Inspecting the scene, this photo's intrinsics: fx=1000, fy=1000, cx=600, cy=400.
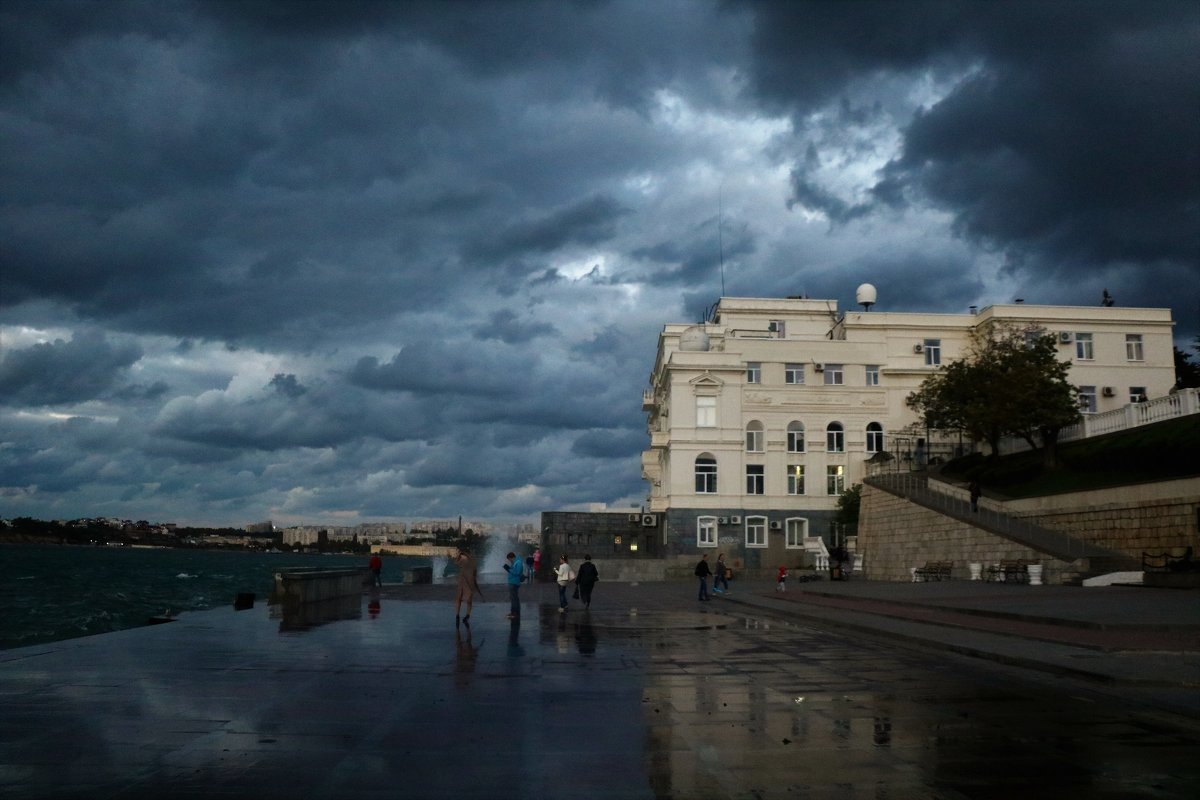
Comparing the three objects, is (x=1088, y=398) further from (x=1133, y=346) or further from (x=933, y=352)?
(x=933, y=352)

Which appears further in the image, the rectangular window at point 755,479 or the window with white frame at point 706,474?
the rectangular window at point 755,479

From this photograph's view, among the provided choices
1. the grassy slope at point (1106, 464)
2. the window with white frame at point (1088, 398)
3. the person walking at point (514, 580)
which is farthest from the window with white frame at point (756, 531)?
the person walking at point (514, 580)

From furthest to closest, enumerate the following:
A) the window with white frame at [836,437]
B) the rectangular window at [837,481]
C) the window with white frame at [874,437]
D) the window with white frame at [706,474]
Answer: the window with white frame at [874,437] → the window with white frame at [836,437] → the rectangular window at [837,481] → the window with white frame at [706,474]

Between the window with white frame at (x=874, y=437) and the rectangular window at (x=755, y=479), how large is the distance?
23.7 ft

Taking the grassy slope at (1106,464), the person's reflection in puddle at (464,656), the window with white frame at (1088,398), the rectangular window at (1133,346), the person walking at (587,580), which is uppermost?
the rectangular window at (1133,346)

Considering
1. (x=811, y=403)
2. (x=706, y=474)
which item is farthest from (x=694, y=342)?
(x=706, y=474)

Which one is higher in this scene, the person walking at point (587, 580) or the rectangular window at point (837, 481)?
the rectangular window at point (837, 481)

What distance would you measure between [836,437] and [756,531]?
8.21 m

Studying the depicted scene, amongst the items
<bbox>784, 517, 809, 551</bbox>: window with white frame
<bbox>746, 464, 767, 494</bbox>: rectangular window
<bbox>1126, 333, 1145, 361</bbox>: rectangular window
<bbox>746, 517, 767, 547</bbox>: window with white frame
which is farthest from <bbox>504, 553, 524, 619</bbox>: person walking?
<bbox>1126, 333, 1145, 361</bbox>: rectangular window

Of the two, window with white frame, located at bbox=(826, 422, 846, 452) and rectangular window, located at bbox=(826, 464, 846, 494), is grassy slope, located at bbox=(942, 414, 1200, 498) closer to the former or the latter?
rectangular window, located at bbox=(826, 464, 846, 494)

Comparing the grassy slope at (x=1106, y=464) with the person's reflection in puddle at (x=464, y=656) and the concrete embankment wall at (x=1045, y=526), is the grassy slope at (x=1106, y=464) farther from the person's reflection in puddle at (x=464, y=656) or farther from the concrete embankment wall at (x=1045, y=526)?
the person's reflection in puddle at (x=464, y=656)

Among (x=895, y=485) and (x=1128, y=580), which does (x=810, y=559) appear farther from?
(x=1128, y=580)

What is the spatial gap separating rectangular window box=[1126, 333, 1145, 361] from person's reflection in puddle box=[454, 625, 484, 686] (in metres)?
56.8

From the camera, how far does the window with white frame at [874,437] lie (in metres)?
64.4
